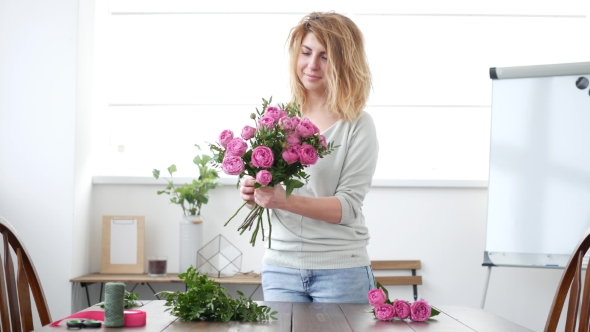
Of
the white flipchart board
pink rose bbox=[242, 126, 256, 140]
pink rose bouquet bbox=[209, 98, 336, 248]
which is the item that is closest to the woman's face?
pink rose bouquet bbox=[209, 98, 336, 248]

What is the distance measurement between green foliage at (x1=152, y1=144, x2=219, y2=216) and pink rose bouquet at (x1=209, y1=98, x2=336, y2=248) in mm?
1732

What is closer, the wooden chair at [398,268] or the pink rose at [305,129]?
the pink rose at [305,129]

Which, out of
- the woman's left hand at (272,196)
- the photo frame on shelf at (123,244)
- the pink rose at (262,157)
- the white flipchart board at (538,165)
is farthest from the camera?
the photo frame on shelf at (123,244)

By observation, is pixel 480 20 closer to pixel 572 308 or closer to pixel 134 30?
pixel 134 30

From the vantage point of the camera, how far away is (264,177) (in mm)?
1787

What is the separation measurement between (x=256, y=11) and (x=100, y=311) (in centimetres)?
260

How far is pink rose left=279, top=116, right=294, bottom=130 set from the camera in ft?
5.93

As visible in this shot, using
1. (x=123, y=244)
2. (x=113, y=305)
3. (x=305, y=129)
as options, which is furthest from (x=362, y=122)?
(x=123, y=244)

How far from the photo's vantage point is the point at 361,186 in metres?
2.12

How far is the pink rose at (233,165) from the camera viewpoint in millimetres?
1772

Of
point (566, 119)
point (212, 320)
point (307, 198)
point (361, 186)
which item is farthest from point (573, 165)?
point (212, 320)

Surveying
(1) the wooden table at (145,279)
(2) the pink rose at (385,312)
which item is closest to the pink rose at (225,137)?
(2) the pink rose at (385,312)

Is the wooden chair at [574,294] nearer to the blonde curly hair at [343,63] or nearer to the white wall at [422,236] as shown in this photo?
the blonde curly hair at [343,63]

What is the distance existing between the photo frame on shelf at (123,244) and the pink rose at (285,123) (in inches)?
79.1
